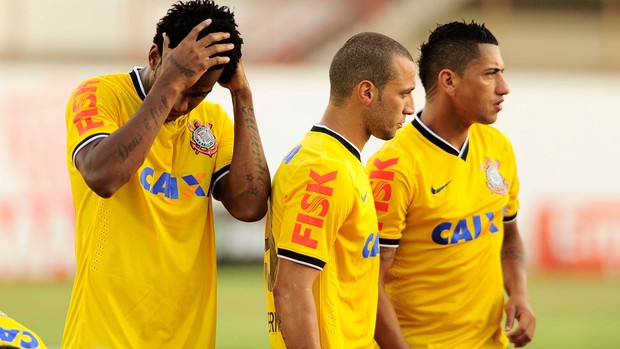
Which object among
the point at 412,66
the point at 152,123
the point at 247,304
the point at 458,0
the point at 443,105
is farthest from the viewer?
the point at 458,0

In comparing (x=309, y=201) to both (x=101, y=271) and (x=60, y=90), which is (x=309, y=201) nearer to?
(x=101, y=271)

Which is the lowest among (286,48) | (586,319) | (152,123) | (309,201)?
(586,319)

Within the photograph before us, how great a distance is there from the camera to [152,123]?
4234 millimetres

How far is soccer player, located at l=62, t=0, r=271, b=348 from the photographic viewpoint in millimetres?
4324

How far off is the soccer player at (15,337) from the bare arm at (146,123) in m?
0.71

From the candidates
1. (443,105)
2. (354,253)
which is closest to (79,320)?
(354,253)

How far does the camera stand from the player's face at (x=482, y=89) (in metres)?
5.54

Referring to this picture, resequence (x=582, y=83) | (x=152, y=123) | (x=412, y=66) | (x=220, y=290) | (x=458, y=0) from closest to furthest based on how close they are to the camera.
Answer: (x=152, y=123) < (x=412, y=66) < (x=220, y=290) < (x=582, y=83) < (x=458, y=0)

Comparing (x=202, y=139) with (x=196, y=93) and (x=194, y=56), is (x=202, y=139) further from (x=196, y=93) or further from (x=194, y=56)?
(x=194, y=56)

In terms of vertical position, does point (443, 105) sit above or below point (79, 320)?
above

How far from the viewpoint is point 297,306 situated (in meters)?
4.27

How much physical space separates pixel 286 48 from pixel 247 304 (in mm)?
9060

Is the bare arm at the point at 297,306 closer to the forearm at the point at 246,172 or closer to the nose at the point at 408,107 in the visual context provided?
the forearm at the point at 246,172

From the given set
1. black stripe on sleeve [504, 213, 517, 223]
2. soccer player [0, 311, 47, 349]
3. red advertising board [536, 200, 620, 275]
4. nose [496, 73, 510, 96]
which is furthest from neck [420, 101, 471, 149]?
red advertising board [536, 200, 620, 275]
